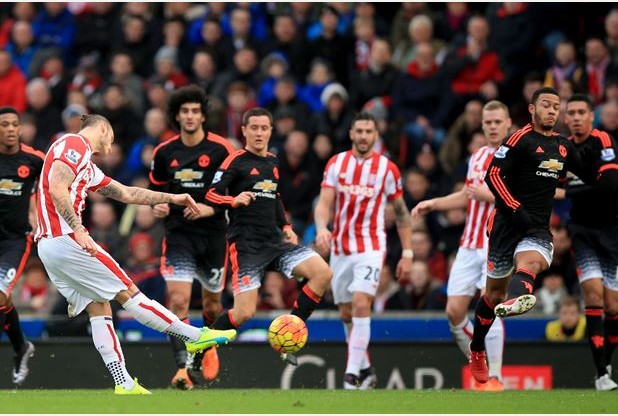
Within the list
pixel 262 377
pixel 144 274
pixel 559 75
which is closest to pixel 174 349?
pixel 262 377

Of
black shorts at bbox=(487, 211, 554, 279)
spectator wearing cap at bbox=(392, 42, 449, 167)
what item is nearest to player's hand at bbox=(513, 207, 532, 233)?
black shorts at bbox=(487, 211, 554, 279)

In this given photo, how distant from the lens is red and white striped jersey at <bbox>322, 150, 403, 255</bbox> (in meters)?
14.4

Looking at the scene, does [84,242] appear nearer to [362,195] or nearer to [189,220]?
[189,220]

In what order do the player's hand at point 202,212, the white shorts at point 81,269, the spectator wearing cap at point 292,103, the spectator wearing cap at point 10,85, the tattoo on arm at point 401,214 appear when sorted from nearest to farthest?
1. the white shorts at point 81,269
2. the player's hand at point 202,212
3. the tattoo on arm at point 401,214
4. the spectator wearing cap at point 292,103
5. the spectator wearing cap at point 10,85

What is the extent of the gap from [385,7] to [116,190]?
9919mm

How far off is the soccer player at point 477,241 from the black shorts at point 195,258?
2060mm

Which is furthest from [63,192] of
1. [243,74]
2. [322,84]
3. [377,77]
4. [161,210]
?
[243,74]

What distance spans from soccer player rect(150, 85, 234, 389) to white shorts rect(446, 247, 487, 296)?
2.38 m

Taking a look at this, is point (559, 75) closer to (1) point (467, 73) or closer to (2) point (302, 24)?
(1) point (467, 73)

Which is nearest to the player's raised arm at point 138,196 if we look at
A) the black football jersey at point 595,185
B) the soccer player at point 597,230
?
the black football jersey at point 595,185

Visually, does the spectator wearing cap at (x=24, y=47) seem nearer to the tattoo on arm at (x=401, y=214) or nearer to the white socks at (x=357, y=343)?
the tattoo on arm at (x=401, y=214)

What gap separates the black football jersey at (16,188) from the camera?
13734 millimetres

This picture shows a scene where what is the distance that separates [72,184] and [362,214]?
3.93m

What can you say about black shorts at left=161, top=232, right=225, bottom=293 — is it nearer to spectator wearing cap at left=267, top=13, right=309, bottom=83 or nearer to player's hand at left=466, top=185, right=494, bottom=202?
player's hand at left=466, top=185, right=494, bottom=202
